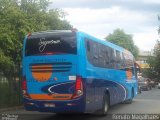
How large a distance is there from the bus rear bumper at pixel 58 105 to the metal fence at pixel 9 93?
5.95m

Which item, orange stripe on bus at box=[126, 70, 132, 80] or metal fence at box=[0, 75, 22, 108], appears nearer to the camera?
metal fence at box=[0, 75, 22, 108]

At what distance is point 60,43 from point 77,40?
0.70 metres

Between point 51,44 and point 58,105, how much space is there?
2253 mm

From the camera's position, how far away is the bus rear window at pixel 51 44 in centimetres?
1412

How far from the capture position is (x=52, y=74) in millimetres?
14148

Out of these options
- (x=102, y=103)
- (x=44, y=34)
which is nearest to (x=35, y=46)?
(x=44, y=34)

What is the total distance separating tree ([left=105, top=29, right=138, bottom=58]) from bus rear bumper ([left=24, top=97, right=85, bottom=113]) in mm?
62166

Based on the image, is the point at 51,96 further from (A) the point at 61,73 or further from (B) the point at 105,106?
(B) the point at 105,106

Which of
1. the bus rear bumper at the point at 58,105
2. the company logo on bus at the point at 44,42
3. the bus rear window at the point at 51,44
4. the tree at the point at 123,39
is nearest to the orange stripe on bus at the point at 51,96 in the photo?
the bus rear bumper at the point at 58,105

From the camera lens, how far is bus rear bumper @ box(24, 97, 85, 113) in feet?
44.7

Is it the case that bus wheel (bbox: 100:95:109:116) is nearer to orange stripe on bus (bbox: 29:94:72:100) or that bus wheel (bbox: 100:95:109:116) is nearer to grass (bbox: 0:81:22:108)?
orange stripe on bus (bbox: 29:94:72:100)

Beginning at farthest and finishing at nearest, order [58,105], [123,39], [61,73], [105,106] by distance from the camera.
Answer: [123,39]
[105,106]
[61,73]
[58,105]

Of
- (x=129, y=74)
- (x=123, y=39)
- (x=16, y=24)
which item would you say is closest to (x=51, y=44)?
(x=16, y=24)

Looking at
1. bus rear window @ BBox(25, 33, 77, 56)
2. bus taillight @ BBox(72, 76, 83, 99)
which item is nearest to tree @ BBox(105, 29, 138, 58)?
bus rear window @ BBox(25, 33, 77, 56)
